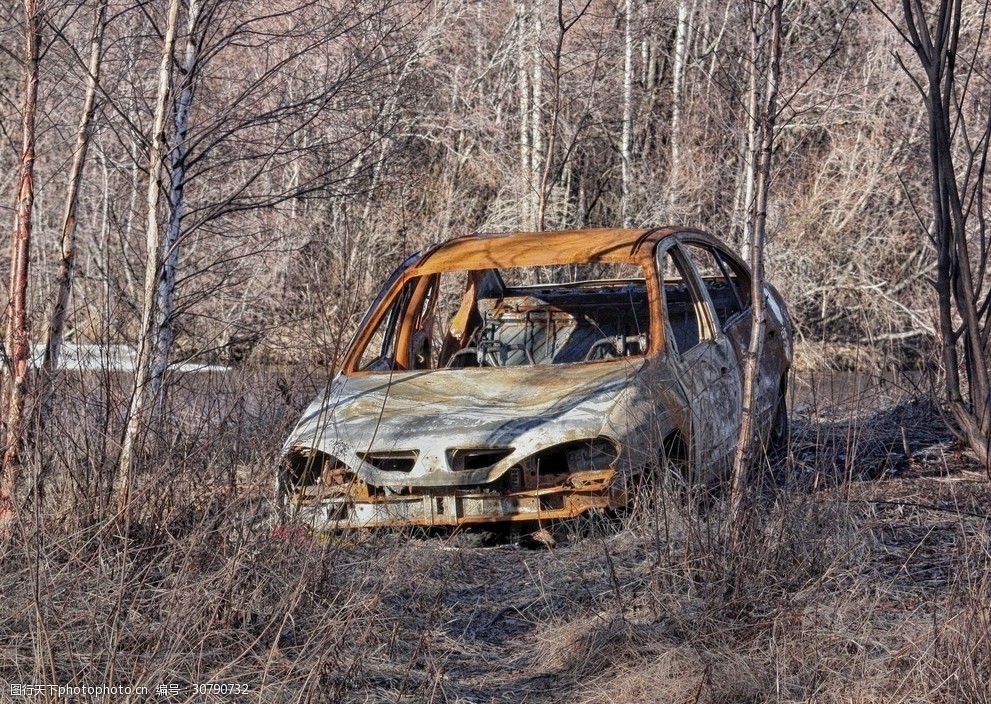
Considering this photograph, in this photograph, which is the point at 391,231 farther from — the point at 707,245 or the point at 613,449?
the point at 613,449

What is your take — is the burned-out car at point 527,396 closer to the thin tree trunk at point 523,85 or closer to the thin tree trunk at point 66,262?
the thin tree trunk at point 66,262

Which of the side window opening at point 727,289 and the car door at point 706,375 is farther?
the side window opening at point 727,289

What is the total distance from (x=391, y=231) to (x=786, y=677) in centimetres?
Result: 1362

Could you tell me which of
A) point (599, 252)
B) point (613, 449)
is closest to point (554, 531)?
point (613, 449)

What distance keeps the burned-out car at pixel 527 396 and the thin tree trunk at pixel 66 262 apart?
1.04 metres

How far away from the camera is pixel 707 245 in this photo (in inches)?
289

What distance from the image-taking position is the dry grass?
3.55m

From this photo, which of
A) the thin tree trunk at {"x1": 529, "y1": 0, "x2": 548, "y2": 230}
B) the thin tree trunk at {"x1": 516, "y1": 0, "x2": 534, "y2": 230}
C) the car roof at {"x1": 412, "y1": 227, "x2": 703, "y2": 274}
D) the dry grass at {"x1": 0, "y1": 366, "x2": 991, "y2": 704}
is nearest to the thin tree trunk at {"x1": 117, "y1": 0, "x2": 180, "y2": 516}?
the dry grass at {"x1": 0, "y1": 366, "x2": 991, "y2": 704}

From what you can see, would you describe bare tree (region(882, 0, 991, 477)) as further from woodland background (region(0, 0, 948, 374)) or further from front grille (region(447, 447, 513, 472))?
woodland background (region(0, 0, 948, 374))

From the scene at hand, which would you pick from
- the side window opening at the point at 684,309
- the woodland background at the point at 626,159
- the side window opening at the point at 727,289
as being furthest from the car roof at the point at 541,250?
the woodland background at the point at 626,159

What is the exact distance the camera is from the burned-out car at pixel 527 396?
5.32 meters

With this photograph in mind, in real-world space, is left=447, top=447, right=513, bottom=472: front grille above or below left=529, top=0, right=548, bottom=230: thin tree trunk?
below

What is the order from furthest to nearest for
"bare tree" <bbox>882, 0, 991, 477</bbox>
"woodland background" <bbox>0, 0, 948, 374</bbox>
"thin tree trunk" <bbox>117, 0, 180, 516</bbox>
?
"woodland background" <bbox>0, 0, 948, 374</bbox>
"bare tree" <bbox>882, 0, 991, 477</bbox>
"thin tree trunk" <bbox>117, 0, 180, 516</bbox>

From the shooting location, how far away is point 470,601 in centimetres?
482
